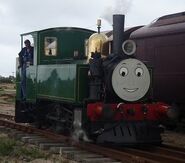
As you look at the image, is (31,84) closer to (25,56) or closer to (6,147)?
(25,56)

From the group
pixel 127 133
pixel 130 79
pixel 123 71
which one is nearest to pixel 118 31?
pixel 123 71

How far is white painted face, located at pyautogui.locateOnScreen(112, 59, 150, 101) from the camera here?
10.8 m

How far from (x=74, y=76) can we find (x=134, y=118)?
1.58m

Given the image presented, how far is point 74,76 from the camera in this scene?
1124 cm

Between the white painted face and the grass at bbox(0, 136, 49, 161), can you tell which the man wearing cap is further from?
the white painted face

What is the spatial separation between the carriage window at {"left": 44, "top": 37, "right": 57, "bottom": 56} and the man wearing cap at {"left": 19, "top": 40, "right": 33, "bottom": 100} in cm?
71

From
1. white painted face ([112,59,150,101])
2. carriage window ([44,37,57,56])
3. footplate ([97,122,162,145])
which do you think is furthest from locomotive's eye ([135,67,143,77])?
carriage window ([44,37,57,56])

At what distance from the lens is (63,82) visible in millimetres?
11844

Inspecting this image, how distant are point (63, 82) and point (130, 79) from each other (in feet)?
5.73

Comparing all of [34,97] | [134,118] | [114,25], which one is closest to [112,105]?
[134,118]

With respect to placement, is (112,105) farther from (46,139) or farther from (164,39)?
(164,39)

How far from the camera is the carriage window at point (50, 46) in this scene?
44.1 ft

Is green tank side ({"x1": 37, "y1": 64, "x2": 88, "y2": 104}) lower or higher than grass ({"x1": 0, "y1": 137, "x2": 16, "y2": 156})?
higher

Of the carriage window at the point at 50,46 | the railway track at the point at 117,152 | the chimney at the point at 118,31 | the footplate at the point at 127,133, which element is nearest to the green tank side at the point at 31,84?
the carriage window at the point at 50,46
